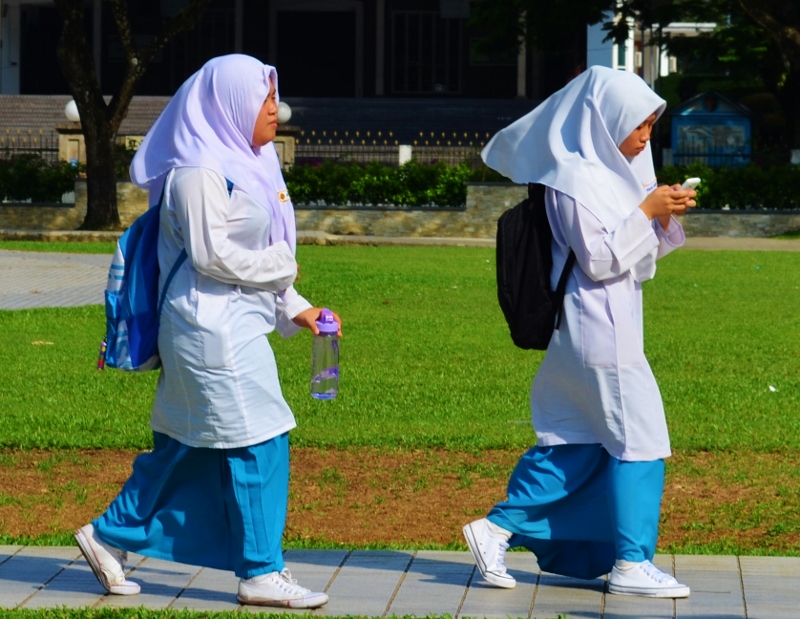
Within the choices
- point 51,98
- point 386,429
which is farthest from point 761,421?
point 51,98

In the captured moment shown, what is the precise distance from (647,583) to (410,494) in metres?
2.20

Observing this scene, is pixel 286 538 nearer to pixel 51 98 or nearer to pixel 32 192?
pixel 32 192

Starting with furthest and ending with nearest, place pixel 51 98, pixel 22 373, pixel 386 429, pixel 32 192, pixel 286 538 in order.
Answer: pixel 51 98 → pixel 32 192 → pixel 22 373 → pixel 386 429 → pixel 286 538

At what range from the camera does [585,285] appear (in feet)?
15.4

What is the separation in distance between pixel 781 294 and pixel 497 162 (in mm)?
11035

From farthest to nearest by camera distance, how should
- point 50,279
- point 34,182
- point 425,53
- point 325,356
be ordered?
1. point 425,53
2. point 34,182
3. point 50,279
4. point 325,356

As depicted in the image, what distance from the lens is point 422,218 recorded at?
84.8 feet

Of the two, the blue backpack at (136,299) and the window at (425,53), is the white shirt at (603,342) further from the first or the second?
the window at (425,53)

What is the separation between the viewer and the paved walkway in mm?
4566

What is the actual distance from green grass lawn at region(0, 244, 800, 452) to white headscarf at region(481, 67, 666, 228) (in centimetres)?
313

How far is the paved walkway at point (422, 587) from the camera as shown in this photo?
4566 mm

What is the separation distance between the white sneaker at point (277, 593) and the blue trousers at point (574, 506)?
27.3 inches

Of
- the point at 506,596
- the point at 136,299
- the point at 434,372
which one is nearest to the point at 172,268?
the point at 136,299

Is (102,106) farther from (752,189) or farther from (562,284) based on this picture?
(562,284)
